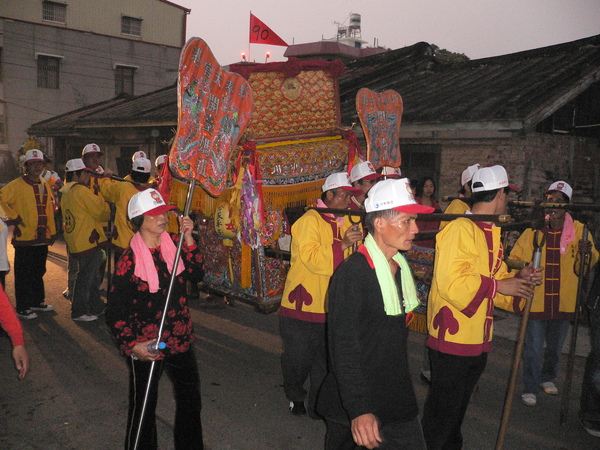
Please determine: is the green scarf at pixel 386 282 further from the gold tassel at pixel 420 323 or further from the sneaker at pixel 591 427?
the sneaker at pixel 591 427

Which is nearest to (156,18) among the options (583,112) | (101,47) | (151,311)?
(101,47)

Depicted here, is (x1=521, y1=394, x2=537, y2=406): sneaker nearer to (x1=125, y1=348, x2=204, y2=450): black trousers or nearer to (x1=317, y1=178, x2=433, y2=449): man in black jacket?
(x1=317, y1=178, x2=433, y2=449): man in black jacket

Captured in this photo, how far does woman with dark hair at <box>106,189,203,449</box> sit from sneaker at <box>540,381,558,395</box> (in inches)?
134

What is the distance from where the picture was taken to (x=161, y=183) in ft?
18.4

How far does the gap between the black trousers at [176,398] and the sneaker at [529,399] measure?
303 cm

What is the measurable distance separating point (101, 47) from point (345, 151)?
2627 centimetres

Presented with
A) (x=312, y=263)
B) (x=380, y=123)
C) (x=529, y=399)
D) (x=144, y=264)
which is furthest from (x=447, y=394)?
(x=380, y=123)

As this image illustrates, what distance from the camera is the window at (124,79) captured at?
28875 mm

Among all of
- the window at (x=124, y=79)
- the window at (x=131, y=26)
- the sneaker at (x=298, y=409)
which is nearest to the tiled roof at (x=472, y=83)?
the sneaker at (x=298, y=409)

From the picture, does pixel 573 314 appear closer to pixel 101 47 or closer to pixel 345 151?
pixel 345 151

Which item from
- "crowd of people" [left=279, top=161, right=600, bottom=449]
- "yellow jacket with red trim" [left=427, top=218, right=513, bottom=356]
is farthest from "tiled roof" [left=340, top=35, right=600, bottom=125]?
"yellow jacket with red trim" [left=427, top=218, right=513, bottom=356]

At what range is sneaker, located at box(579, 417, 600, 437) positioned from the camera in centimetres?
424

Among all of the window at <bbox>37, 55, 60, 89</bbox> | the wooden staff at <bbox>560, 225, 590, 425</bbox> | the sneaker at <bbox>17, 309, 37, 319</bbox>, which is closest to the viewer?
the wooden staff at <bbox>560, 225, 590, 425</bbox>

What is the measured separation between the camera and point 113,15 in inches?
1119
